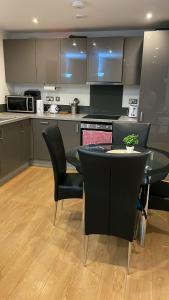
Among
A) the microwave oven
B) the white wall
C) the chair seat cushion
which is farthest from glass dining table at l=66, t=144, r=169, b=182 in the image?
the white wall

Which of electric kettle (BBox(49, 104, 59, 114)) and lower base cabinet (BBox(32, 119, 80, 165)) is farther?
electric kettle (BBox(49, 104, 59, 114))

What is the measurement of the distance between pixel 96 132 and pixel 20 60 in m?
1.83

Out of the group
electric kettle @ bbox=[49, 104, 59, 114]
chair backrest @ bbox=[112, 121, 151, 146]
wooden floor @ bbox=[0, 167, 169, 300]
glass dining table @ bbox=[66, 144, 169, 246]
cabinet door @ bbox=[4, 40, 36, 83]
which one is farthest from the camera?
electric kettle @ bbox=[49, 104, 59, 114]

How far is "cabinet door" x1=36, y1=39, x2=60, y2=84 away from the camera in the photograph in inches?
157

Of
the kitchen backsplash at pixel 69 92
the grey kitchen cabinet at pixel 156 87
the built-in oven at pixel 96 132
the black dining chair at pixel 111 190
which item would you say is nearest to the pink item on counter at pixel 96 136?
the built-in oven at pixel 96 132

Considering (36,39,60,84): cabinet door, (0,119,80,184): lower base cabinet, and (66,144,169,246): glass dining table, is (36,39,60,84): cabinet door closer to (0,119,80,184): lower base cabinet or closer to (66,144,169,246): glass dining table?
(0,119,80,184): lower base cabinet

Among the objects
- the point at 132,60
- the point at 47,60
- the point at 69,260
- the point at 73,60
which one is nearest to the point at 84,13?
the point at 73,60

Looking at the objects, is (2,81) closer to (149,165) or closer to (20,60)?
(20,60)

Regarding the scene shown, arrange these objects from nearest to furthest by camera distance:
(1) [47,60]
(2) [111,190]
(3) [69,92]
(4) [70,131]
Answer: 1. (2) [111,190]
2. (4) [70,131]
3. (1) [47,60]
4. (3) [69,92]

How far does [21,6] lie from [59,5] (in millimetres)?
461

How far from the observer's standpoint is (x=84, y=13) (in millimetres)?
3096

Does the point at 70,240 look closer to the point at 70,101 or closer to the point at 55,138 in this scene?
the point at 55,138

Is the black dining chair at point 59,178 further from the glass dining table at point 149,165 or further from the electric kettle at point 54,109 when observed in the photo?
the electric kettle at point 54,109

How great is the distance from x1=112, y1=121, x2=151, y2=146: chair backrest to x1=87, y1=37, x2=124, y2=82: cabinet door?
1236mm
